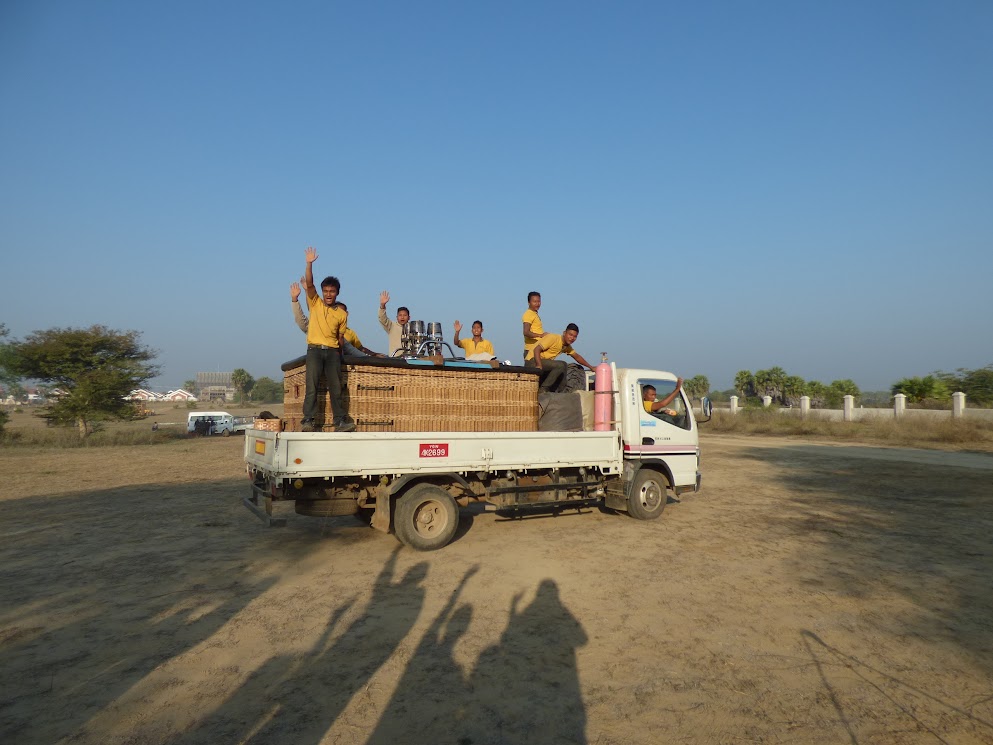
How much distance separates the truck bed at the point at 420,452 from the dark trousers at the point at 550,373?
101cm

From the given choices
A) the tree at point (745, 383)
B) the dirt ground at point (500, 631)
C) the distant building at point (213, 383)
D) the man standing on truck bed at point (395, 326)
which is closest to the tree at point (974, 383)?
the tree at point (745, 383)

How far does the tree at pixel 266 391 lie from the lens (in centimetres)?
10406

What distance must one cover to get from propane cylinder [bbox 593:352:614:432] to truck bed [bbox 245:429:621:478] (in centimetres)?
30

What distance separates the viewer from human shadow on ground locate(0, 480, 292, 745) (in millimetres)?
3867

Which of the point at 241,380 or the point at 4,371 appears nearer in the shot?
the point at 4,371

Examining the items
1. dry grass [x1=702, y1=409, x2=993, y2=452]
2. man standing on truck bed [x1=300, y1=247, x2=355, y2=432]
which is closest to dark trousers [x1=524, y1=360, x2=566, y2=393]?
man standing on truck bed [x1=300, y1=247, x2=355, y2=432]

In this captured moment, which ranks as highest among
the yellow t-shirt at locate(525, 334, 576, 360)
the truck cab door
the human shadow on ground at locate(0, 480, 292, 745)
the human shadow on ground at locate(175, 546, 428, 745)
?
the yellow t-shirt at locate(525, 334, 576, 360)

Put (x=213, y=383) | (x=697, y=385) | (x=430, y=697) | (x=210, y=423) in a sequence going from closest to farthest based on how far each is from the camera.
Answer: (x=430, y=697), (x=210, y=423), (x=697, y=385), (x=213, y=383)

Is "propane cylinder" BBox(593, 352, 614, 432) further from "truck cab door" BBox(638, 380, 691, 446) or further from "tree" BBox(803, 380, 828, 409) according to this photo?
"tree" BBox(803, 380, 828, 409)

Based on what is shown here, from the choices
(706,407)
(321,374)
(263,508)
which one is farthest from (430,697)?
(706,407)

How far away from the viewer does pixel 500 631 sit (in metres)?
5.02

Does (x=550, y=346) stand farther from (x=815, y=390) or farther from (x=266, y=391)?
(x=266, y=391)

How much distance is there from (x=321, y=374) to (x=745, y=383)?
5448 cm

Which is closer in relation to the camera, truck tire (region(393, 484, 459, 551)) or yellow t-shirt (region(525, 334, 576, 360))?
truck tire (region(393, 484, 459, 551))
